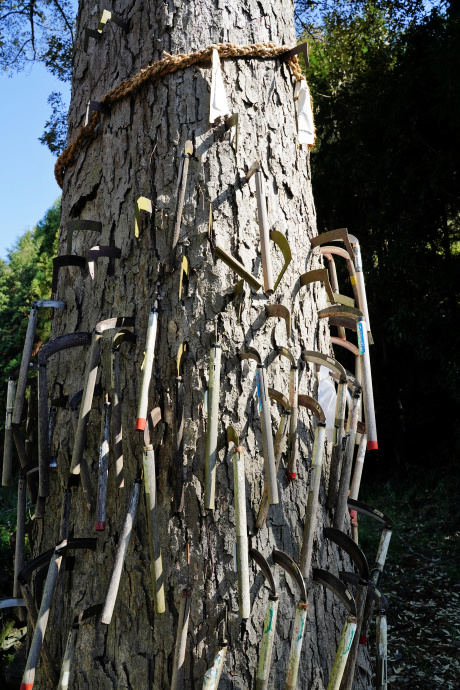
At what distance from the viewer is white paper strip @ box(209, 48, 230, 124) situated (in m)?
1.09

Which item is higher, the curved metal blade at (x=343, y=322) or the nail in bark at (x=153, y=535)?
the curved metal blade at (x=343, y=322)

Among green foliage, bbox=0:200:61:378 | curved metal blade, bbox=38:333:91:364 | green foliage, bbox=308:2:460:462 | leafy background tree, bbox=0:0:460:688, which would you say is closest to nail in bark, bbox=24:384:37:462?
curved metal blade, bbox=38:333:91:364

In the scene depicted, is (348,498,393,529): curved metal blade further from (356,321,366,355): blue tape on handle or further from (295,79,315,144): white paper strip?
(295,79,315,144): white paper strip

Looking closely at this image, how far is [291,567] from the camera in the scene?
0.97m

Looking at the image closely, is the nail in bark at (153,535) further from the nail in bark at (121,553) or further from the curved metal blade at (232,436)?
the curved metal blade at (232,436)

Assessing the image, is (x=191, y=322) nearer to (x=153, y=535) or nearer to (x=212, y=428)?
(x=212, y=428)

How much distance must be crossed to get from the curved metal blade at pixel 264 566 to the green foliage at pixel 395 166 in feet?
14.8

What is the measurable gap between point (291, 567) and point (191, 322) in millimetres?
460

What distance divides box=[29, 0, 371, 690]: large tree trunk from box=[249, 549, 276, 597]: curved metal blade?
0.01 meters

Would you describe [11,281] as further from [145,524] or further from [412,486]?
[145,524]

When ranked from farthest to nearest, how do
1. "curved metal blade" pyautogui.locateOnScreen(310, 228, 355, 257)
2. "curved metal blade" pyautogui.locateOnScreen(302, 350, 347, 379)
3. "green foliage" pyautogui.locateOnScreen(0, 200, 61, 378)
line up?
1. "green foliage" pyautogui.locateOnScreen(0, 200, 61, 378)
2. "curved metal blade" pyautogui.locateOnScreen(310, 228, 355, 257)
3. "curved metal blade" pyautogui.locateOnScreen(302, 350, 347, 379)

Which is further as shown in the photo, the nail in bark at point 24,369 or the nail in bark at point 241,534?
the nail in bark at point 24,369

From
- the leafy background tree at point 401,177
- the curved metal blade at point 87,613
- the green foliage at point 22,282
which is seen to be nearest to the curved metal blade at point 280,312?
the curved metal blade at point 87,613

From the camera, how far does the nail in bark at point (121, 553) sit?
2.92ft
